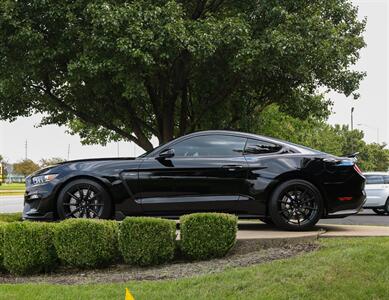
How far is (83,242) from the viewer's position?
597cm

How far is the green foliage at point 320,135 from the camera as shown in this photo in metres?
23.8

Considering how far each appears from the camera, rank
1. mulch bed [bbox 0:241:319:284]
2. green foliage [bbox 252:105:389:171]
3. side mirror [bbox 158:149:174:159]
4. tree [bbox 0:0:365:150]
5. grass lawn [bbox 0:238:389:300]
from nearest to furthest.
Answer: grass lawn [bbox 0:238:389:300]
mulch bed [bbox 0:241:319:284]
side mirror [bbox 158:149:174:159]
tree [bbox 0:0:365:150]
green foliage [bbox 252:105:389:171]

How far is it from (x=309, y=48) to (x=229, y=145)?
5.85 meters

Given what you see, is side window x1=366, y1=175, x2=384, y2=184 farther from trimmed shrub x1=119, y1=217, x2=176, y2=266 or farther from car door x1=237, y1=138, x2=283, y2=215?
trimmed shrub x1=119, y1=217, x2=176, y2=266

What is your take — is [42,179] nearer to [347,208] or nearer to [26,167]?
[347,208]

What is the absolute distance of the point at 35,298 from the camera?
4.88 meters

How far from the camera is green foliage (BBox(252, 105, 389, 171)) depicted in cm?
2375

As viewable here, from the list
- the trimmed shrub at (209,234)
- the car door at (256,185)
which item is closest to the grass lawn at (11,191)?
the car door at (256,185)

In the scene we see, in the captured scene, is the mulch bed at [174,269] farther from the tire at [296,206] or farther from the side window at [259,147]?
the side window at [259,147]

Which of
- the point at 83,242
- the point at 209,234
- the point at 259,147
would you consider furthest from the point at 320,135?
the point at 83,242

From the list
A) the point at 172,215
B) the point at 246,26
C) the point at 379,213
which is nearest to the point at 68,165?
the point at 172,215

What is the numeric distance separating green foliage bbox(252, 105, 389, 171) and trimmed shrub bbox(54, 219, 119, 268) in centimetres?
1229

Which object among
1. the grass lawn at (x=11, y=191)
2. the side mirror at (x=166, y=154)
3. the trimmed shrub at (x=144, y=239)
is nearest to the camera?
the trimmed shrub at (x=144, y=239)

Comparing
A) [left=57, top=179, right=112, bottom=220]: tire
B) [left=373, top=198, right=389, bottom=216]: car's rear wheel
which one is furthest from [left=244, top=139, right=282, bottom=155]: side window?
[left=373, top=198, right=389, bottom=216]: car's rear wheel
